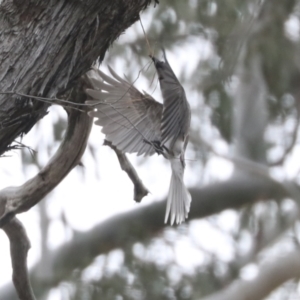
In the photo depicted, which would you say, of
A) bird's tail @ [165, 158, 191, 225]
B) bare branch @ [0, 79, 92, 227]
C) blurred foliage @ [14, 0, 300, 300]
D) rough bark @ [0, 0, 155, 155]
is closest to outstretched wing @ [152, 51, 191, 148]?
bird's tail @ [165, 158, 191, 225]

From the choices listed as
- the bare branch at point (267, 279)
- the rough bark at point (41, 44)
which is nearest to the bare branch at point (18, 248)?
the rough bark at point (41, 44)

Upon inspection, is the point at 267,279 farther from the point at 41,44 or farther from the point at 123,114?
the point at 41,44

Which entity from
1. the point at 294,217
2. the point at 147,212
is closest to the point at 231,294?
the point at 147,212

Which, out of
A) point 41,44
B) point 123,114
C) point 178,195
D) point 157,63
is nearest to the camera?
point 41,44

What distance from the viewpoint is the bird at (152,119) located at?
1.77 meters

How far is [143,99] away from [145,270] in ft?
7.64

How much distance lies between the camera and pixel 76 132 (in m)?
1.83

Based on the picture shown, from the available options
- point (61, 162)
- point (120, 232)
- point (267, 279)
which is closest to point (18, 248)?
point (61, 162)

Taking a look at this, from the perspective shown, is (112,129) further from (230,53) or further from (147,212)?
(147,212)

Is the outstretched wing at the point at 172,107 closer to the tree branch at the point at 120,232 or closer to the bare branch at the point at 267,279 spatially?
the bare branch at the point at 267,279

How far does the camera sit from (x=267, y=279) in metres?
1.99

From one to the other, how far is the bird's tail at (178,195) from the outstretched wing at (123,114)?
0.15 m

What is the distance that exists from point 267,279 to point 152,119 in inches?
24.4

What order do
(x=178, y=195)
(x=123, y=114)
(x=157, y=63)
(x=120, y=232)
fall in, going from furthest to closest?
(x=120, y=232) → (x=178, y=195) → (x=123, y=114) → (x=157, y=63)
